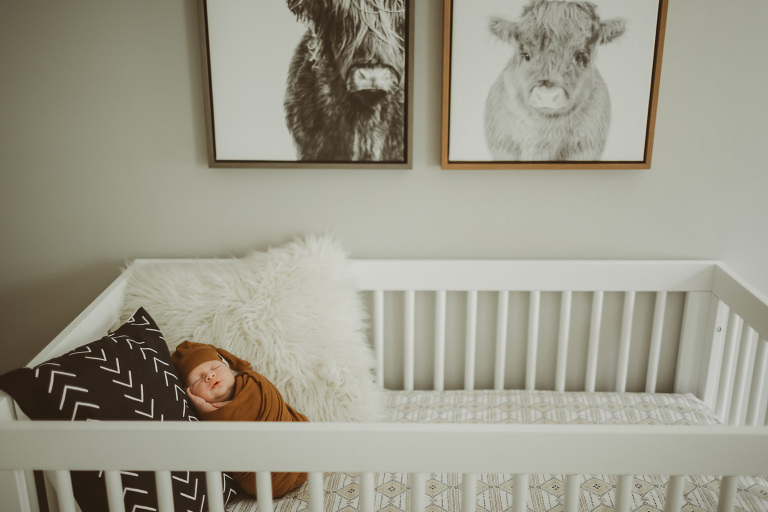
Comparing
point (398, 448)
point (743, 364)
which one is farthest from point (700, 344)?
point (398, 448)

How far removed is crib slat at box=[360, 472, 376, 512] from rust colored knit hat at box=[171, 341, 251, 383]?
1.59ft

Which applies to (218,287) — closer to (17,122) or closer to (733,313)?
(17,122)

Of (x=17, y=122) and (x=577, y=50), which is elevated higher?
(x=577, y=50)

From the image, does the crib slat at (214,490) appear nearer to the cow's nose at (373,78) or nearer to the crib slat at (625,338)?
the cow's nose at (373,78)

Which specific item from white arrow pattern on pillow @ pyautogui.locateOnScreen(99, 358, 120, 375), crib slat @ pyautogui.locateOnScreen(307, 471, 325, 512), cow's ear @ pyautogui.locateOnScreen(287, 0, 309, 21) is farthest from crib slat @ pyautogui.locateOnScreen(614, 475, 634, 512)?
cow's ear @ pyautogui.locateOnScreen(287, 0, 309, 21)

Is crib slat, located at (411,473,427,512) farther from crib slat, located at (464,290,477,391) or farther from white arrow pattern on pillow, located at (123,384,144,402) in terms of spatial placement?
crib slat, located at (464,290,477,391)

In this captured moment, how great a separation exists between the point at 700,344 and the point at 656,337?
0.15 metres

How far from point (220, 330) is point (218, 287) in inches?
4.9

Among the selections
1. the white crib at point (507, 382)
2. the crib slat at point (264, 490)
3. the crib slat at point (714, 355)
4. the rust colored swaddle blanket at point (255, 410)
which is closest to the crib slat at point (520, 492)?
the white crib at point (507, 382)

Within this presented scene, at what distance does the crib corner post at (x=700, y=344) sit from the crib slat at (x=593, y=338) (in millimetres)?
247

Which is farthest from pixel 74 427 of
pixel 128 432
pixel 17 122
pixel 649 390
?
pixel 649 390

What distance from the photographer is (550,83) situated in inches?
59.9

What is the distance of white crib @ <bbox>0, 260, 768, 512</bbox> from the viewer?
0.95 m

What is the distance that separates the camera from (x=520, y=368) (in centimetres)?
177
